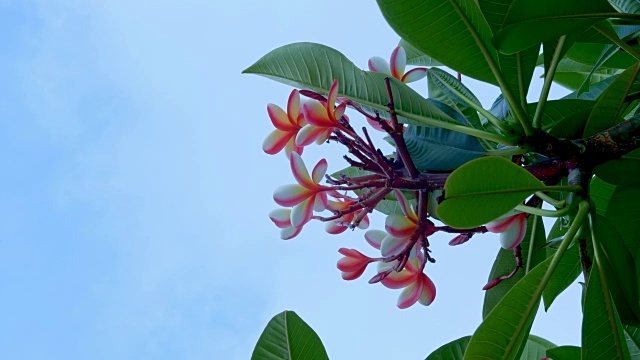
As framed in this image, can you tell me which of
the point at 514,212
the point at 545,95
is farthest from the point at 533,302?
the point at 545,95

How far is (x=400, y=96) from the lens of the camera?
638mm

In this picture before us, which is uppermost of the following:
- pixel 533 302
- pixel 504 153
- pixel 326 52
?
pixel 326 52

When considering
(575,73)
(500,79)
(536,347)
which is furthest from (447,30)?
(575,73)

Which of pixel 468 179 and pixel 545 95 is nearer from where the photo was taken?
pixel 468 179

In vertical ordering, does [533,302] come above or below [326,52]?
below

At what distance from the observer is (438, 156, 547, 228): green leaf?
1.65 ft

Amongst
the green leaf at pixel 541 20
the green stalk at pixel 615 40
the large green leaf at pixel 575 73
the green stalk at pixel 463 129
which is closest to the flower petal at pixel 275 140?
the green stalk at pixel 463 129

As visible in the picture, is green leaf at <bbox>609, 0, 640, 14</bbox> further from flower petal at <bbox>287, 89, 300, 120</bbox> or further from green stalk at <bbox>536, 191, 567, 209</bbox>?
flower petal at <bbox>287, 89, 300, 120</bbox>

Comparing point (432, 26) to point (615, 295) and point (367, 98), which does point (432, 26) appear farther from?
point (615, 295)

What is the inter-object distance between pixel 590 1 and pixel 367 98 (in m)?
0.21

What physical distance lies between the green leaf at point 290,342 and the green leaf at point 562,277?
0.86 feet

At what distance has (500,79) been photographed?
625 millimetres

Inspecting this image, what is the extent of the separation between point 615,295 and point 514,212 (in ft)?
0.38

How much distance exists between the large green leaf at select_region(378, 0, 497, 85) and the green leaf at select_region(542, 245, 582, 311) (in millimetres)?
255
